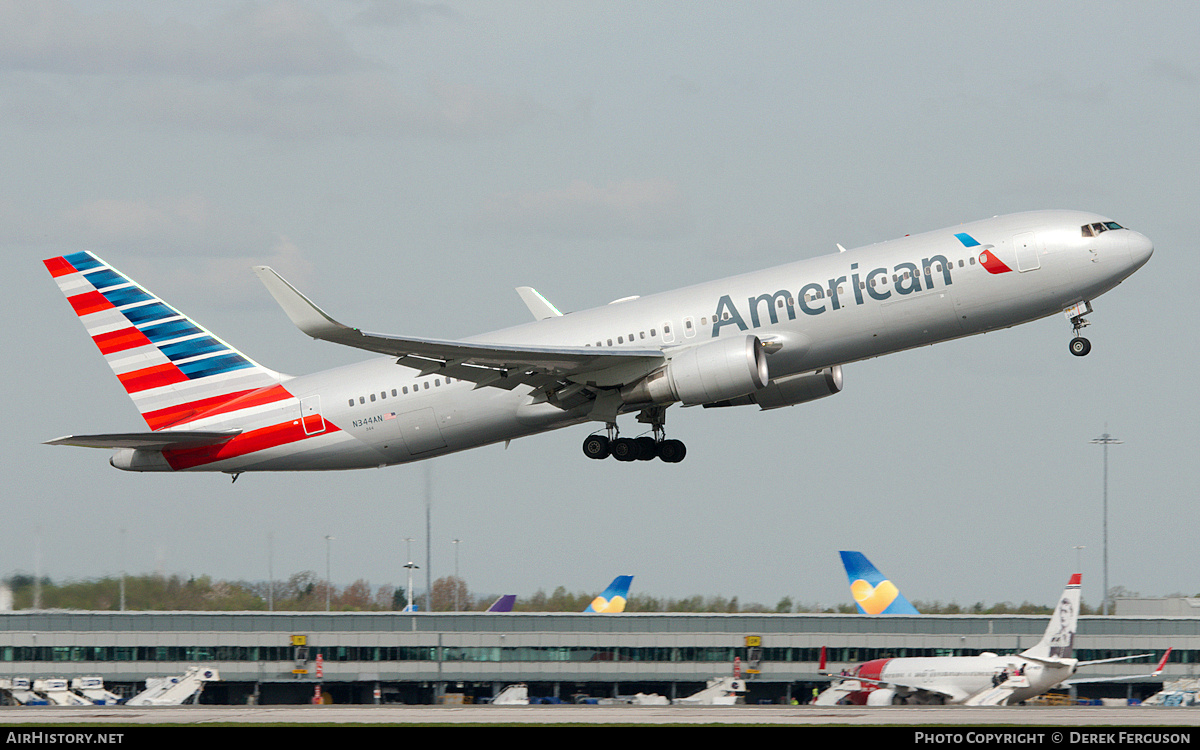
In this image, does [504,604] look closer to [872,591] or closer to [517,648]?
[517,648]

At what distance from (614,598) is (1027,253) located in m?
43.9

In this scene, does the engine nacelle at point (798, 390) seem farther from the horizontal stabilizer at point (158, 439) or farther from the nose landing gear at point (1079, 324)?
the horizontal stabilizer at point (158, 439)

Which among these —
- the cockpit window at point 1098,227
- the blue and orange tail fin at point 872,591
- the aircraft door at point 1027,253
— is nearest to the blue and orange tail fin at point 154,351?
the aircraft door at point 1027,253

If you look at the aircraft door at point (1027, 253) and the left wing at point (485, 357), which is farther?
the aircraft door at point (1027, 253)

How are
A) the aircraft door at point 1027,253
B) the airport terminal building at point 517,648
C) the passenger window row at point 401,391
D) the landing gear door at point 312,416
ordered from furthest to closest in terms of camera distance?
the airport terminal building at point 517,648 → the landing gear door at point 312,416 → the passenger window row at point 401,391 → the aircraft door at point 1027,253

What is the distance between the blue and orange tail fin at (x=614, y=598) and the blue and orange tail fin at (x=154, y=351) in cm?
3559

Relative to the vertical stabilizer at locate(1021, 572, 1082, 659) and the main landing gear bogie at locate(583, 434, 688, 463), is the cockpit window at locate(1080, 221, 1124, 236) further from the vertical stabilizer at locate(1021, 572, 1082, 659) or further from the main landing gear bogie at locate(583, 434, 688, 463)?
the vertical stabilizer at locate(1021, 572, 1082, 659)

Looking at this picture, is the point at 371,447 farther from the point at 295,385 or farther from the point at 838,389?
the point at 838,389

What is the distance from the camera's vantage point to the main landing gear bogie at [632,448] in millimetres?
42000

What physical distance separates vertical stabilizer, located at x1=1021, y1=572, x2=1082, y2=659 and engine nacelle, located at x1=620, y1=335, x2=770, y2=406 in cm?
2032

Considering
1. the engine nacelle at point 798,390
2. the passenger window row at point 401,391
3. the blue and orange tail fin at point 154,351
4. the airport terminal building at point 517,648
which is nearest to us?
the passenger window row at point 401,391

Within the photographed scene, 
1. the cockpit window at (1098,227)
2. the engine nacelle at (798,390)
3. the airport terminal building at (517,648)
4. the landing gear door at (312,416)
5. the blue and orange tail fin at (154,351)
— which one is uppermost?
the cockpit window at (1098,227)

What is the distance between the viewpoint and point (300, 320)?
1331 inches

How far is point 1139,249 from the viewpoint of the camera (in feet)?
121
